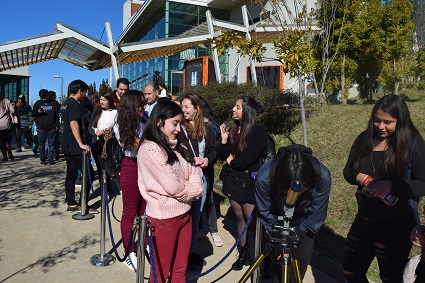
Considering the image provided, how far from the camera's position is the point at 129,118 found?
3.90m

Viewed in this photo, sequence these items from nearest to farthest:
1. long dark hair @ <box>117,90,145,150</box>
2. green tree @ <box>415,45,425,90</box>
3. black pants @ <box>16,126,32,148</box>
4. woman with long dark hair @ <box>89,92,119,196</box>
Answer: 1. long dark hair @ <box>117,90,145,150</box>
2. woman with long dark hair @ <box>89,92,119,196</box>
3. black pants @ <box>16,126,32,148</box>
4. green tree @ <box>415,45,425,90</box>

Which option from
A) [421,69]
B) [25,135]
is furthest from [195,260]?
[421,69]

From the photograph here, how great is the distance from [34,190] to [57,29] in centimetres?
696

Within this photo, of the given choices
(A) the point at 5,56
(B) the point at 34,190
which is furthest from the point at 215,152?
(A) the point at 5,56

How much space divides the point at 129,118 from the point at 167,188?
4.31 feet

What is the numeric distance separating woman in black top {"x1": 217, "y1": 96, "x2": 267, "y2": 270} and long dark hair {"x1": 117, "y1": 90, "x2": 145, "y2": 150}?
1062mm

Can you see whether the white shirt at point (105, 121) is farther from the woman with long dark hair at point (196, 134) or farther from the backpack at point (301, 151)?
the backpack at point (301, 151)

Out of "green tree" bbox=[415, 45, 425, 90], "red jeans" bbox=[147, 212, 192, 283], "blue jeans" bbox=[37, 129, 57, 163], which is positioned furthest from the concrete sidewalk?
"green tree" bbox=[415, 45, 425, 90]

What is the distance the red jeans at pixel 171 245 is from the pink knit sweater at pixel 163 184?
0.25 feet

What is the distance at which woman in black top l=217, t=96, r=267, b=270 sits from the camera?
3.99 m

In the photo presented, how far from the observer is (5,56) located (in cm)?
1408

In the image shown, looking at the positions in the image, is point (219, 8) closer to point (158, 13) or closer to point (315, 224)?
point (158, 13)

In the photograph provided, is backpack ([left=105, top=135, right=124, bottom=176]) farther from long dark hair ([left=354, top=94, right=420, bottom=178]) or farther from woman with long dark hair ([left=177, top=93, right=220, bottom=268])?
long dark hair ([left=354, top=94, right=420, bottom=178])

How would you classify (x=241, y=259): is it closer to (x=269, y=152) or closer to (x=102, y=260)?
(x=269, y=152)
